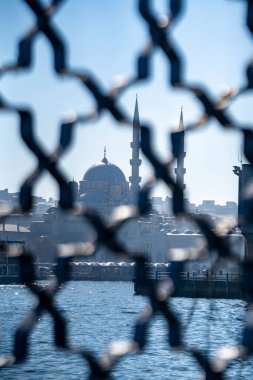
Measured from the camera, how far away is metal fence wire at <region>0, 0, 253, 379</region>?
1949 millimetres

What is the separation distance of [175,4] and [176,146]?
→ 0.26 meters

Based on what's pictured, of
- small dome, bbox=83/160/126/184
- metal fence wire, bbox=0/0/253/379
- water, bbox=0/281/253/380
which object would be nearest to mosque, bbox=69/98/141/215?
small dome, bbox=83/160/126/184

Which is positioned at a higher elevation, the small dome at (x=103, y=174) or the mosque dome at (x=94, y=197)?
the small dome at (x=103, y=174)

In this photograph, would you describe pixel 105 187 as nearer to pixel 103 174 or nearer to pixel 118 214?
pixel 103 174

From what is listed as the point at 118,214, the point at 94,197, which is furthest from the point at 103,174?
the point at 118,214

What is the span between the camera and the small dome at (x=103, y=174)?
9931cm

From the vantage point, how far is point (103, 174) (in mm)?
99375

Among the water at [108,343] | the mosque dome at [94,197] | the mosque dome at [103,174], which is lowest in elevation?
the water at [108,343]

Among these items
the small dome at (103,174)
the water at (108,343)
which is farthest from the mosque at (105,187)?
the water at (108,343)

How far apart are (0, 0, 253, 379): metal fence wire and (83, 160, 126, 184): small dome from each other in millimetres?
97021

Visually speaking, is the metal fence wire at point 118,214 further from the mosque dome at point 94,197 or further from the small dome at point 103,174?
the small dome at point 103,174

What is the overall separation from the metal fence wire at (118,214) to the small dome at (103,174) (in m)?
97.0

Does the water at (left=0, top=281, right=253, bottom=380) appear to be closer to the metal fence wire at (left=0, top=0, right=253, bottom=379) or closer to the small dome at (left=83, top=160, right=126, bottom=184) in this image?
the metal fence wire at (left=0, top=0, right=253, bottom=379)

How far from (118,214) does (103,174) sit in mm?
97457
